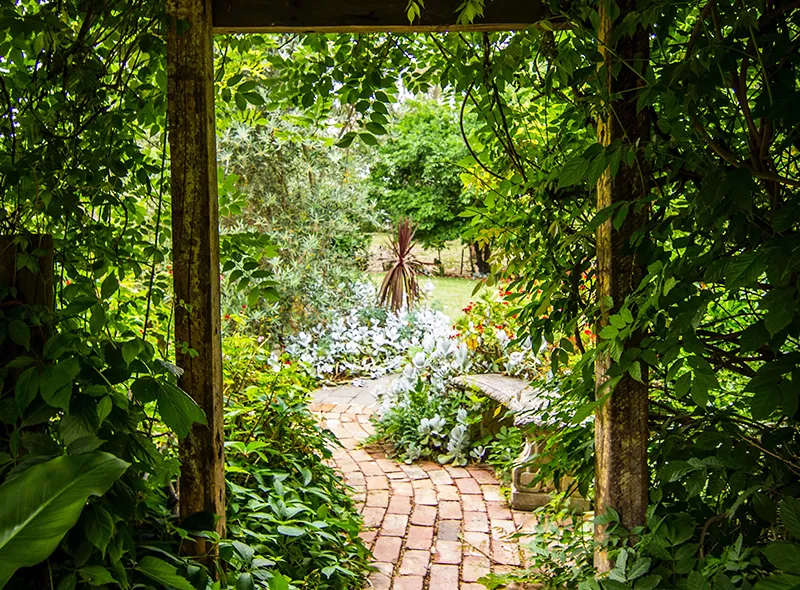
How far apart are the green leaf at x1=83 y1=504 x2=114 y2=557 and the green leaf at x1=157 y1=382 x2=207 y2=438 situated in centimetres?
23

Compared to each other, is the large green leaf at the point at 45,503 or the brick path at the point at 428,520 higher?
the large green leaf at the point at 45,503

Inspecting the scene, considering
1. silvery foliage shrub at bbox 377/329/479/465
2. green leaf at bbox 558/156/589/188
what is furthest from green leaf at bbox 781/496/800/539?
silvery foliage shrub at bbox 377/329/479/465

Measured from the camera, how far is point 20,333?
1.64 metres

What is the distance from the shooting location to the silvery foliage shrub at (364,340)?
6738mm

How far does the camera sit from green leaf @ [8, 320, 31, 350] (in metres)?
1.64

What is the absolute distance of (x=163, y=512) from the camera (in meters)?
2.21

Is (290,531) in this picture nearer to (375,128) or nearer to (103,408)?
(103,408)

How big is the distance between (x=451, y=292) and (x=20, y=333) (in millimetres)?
10281

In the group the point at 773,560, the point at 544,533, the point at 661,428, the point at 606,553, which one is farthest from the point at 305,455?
the point at 773,560

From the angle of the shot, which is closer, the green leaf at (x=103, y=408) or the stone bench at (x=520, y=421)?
the green leaf at (x=103, y=408)

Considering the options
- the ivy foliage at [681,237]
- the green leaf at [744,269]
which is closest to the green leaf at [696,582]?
the ivy foliage at [681,237]

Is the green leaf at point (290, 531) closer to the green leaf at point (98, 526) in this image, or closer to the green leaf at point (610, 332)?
the green leaf at point (98, 526)

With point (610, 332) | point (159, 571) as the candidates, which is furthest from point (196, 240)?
point (610, 332)

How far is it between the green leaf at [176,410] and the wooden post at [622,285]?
3.80 ft
